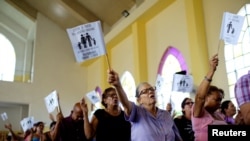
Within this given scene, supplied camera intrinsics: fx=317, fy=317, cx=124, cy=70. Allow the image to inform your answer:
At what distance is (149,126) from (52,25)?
9.42 meters

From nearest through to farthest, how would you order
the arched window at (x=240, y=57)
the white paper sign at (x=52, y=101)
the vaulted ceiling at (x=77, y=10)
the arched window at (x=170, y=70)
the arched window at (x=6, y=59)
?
the white paper sign at (x=52, y=101), the arched window at (x=240, y=57), the arched window at (x=170, y=70), the vaulted ceiling at (x=77, y=10), the arched window at (x=6, y=59)

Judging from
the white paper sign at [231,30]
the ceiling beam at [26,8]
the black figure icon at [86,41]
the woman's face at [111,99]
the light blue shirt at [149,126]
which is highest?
the ceiling beam at [26,8]

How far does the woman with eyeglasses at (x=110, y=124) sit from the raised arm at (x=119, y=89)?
0.51 meters

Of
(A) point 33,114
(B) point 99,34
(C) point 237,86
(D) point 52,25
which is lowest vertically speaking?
(A) point 33,114

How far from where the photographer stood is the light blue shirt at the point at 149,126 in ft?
6.08

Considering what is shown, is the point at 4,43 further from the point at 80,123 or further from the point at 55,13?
the point at 80,123

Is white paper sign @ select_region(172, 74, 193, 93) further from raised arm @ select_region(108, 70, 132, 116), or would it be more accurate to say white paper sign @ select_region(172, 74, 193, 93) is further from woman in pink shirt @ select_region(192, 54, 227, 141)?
raised arm @ select_region(108, 70, 132, 116)

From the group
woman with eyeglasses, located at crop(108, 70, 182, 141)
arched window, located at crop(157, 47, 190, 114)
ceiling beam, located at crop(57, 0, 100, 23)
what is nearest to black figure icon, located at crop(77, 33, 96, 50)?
woman with eyeglasses, located at crop(108, 70, 182, 141)

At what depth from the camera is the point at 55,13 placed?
10.3 meters

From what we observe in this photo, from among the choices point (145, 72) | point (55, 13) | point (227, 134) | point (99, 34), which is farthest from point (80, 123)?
point (55, 13)

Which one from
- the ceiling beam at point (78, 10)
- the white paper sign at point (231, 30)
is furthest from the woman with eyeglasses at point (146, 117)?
the ceiling beam at point (78, 10)

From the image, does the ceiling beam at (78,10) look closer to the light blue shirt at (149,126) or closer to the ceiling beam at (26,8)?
the ceiling beam at (26,8)

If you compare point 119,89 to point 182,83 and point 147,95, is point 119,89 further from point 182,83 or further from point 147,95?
point 182,83

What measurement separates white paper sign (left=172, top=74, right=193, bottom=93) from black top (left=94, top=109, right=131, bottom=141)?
2481mm
